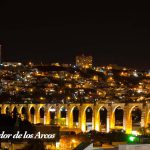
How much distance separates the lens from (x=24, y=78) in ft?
409

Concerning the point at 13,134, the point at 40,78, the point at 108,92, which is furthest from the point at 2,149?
the point at 40,78

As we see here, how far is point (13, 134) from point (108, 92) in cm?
6646

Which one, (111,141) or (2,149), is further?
(111,141)

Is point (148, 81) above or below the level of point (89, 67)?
below

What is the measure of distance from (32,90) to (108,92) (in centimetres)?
1814

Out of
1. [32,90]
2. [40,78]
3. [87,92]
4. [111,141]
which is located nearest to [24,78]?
[40,78]

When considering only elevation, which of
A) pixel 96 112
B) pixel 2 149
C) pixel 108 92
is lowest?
pixel 2 149

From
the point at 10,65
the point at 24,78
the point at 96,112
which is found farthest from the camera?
the point at 10,65

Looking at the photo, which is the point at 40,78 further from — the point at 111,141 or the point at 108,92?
the point at 111,141

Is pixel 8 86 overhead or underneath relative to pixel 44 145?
overhead

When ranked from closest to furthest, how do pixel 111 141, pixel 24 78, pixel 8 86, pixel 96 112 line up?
pixel 111 141 → pixel 96 112 → pixel 8 86 → pixel 24 78

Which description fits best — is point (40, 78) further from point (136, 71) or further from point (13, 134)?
point (13, 134)

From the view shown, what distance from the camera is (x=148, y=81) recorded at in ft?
372

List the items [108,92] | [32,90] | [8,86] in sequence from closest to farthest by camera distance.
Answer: [108,92] → [32,90] → [8,86]
